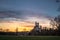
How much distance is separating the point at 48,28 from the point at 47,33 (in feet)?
0.61

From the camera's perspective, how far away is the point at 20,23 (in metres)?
6.18

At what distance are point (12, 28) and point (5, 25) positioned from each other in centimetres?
26

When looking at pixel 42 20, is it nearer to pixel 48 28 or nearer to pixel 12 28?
pixel 48 28

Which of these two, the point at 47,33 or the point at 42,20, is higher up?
the point at 42,20

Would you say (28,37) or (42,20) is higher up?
(42,20)

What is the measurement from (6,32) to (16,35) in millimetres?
346

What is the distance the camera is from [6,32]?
6039 millimetres

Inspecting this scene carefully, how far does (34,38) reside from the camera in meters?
6.05

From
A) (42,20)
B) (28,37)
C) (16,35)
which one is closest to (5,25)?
(16,35)

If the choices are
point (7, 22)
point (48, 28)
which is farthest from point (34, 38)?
point (7, 22)

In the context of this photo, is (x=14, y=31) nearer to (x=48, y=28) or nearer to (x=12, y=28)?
(x=12, y=28)

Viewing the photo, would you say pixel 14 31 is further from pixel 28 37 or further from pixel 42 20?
pixel 42 20

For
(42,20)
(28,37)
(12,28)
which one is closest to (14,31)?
(12,28)

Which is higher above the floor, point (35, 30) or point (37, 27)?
point (37, 27)
